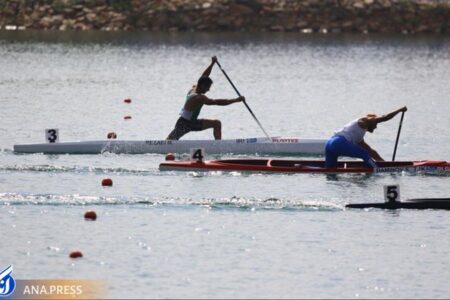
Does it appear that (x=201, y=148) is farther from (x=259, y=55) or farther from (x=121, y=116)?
(x=259, y=55)

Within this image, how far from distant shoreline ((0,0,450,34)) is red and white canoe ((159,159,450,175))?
182 ft

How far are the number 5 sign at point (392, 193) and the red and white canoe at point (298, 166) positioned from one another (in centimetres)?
418

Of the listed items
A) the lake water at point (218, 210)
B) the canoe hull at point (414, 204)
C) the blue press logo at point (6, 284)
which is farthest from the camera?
the canoe hull at point (414, 204)

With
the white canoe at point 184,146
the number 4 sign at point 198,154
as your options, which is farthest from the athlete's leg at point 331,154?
the white canoe at point 184,146

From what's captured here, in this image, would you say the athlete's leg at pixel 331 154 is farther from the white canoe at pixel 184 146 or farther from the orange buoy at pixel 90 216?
the orange buoy at pixel 90 216

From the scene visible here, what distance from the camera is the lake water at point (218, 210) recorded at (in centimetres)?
3047

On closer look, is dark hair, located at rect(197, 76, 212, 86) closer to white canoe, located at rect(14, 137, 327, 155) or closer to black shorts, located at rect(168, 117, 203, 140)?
black shorts, located at rect(168, 117, 203, 140)

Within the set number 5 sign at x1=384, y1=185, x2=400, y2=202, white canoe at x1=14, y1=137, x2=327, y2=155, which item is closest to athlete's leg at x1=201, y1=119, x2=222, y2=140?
white canoe at x1=14, y1=137, x2=327, y2=155

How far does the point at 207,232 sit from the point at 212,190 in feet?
14.8

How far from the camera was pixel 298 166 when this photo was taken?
40281 millimetres

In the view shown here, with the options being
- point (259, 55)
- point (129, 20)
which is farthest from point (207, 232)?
point (129, 20)

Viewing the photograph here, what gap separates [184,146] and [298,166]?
4457mm

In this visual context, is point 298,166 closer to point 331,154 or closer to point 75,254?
point 331,154

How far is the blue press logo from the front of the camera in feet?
96.6
